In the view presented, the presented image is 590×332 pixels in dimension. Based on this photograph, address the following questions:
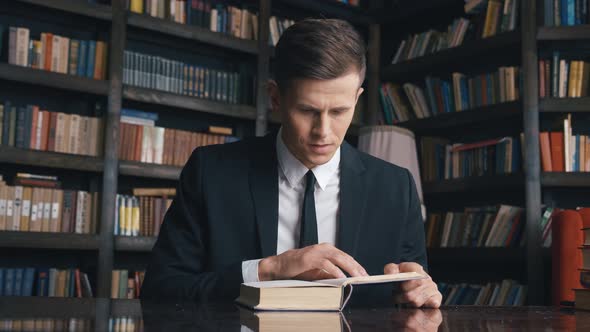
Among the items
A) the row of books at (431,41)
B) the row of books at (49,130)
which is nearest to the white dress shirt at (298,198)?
the row of books at (49,130)

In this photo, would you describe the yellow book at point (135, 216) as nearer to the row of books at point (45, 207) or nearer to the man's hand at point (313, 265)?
the row of books at point (45, 207)

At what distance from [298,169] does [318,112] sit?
0.62 ft

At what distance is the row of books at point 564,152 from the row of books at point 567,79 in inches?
7.9

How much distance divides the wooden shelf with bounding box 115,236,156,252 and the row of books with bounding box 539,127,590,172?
210 centimetres

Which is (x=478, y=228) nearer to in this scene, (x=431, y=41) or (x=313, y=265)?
(x=431, y=41)

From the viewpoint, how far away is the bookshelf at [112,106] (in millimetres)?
3262

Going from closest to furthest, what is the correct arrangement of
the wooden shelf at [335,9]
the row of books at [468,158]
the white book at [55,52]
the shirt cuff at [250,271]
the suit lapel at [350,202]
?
the shirt cuff at [250,271] → the suit lapel at [350,202] → the white book at [55,52] → the row of books at [468,158] → the wooden shelf at [335,9]

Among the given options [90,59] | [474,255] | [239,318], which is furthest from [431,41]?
[239,318]

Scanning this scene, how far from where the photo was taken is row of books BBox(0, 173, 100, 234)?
316cm

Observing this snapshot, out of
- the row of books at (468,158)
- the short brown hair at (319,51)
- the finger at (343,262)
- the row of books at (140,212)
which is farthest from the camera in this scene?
the row of books at (468,158)

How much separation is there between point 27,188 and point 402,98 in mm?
2334

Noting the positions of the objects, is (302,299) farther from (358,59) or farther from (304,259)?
(358,59)

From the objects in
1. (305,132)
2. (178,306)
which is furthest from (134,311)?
(305,132)

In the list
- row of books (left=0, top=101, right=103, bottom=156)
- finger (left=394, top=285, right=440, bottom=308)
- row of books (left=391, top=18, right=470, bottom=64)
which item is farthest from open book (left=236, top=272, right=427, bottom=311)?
row of books (left=391, top=18, right=470, bottom=64)
